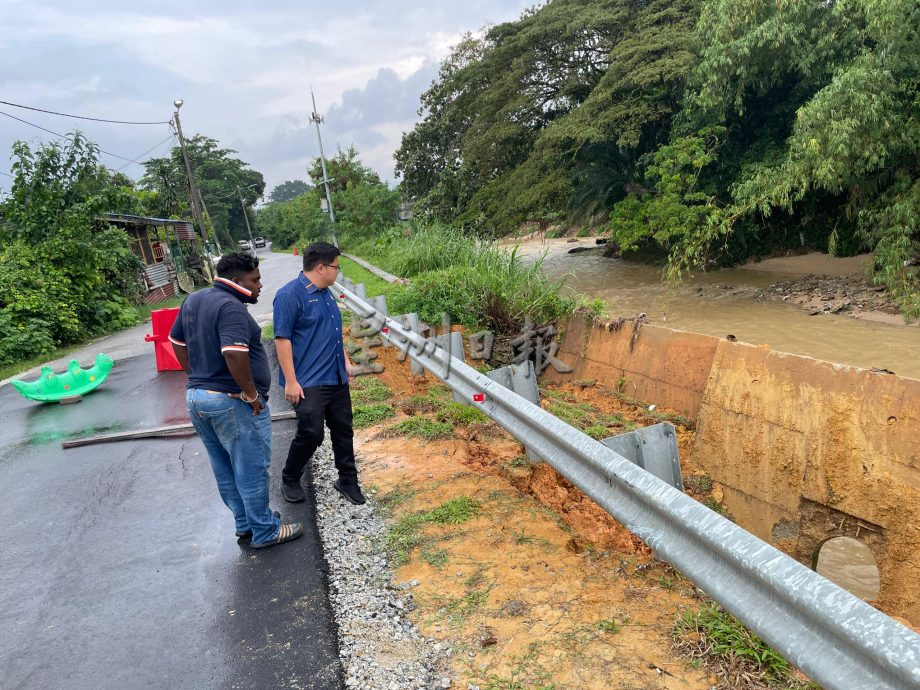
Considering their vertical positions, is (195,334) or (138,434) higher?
(195,334)

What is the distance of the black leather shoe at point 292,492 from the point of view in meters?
4.17

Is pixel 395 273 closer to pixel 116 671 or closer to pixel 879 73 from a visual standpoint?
pixel 879 73

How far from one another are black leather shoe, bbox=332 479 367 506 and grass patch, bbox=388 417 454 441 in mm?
1112

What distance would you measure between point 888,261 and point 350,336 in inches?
449

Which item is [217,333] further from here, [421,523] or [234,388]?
[421,523]

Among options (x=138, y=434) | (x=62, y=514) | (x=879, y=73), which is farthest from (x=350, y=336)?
(x=879, y=73)

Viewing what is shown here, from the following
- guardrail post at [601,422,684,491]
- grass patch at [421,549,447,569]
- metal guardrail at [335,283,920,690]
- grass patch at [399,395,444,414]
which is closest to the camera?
metal guardrail at [335,283,920,690]

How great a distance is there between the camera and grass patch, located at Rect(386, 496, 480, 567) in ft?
10.9

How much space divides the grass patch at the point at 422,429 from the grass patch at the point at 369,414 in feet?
1.13

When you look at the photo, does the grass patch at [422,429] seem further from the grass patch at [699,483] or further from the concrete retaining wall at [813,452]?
the concrete retaining wall at [813,452]

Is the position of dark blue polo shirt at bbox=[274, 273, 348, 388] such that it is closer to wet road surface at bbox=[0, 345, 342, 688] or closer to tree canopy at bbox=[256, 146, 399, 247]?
wet road surface at bbox=[0, 345, 342, 688]

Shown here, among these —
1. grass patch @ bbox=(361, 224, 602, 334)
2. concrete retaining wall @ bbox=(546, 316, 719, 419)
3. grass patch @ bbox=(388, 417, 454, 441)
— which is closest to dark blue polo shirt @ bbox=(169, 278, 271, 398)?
grass patch @ bbox=(388, 417, 454, 441)

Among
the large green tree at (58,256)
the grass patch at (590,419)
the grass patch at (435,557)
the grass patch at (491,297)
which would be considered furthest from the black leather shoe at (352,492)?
the large green tree at (58,256)

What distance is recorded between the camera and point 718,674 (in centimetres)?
223
